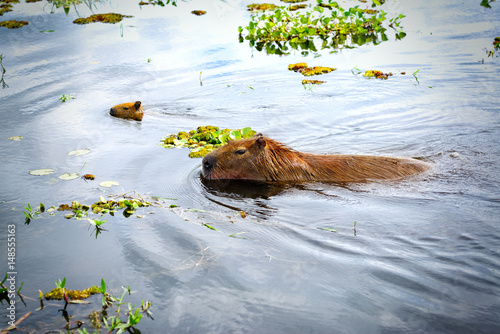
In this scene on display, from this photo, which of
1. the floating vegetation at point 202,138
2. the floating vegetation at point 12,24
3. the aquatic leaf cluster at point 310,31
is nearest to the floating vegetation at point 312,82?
the aquatic leaf cluster at point 310,31

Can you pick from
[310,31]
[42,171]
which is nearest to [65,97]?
[42,171]

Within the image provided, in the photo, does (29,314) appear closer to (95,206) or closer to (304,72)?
(95,206)

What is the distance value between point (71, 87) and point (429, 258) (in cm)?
763

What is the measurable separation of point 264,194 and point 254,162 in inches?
19.2

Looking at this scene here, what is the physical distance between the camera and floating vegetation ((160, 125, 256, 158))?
6496 mm

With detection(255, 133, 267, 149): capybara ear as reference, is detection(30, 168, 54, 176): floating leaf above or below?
below

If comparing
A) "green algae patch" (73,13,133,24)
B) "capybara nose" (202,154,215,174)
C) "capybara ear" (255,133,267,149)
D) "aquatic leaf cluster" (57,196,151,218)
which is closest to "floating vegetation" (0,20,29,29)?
"green algae patch" (73,13,133,24)

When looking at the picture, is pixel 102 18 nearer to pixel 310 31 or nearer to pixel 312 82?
pixel 310 31

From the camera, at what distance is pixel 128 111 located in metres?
8.05

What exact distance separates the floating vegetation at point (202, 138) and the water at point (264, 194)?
298 millimetres

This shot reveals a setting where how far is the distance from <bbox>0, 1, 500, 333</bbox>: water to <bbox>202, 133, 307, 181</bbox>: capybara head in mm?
219

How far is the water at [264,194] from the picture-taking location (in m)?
3.25

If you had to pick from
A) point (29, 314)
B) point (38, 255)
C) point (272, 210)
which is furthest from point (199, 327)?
point (272, 210)

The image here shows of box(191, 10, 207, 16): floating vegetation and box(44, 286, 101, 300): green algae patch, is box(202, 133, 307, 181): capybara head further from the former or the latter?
box(191, 10, 207, 16): floating vegetation
